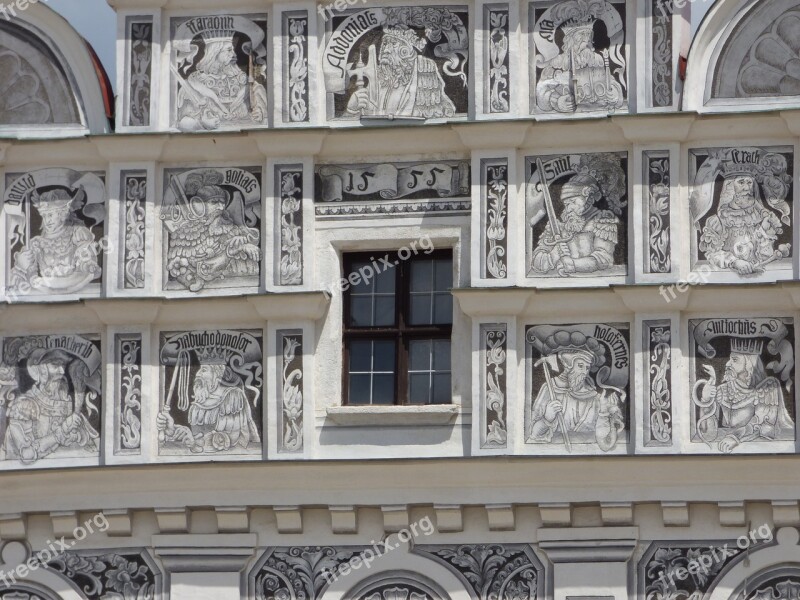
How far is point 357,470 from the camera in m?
17.7

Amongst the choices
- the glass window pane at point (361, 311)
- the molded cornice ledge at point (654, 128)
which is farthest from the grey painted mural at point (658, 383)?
the glass window pane at point (361, 311)

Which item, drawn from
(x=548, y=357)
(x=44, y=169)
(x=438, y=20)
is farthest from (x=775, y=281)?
(x=44, y=169)

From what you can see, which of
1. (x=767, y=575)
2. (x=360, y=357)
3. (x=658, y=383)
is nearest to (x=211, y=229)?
(x=360, y=357)

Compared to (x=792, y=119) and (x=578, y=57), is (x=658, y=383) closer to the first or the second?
(x=792, y=119)

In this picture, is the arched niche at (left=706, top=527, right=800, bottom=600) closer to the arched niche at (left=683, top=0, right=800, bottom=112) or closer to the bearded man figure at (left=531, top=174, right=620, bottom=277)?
the bearded man figure at (left=531, top=174, right=620, bottom=277)

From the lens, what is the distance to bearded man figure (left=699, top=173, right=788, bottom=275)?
58.3 ft

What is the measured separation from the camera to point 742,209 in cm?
1789

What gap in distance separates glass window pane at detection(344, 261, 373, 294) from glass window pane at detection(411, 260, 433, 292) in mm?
329

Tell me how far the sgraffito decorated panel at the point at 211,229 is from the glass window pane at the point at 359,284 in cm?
71

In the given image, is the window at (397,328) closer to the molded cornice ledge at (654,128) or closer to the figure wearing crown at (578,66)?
the figure wearing crown at (578,66)

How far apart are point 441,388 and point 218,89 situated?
288cm

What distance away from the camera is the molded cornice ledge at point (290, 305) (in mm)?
17984

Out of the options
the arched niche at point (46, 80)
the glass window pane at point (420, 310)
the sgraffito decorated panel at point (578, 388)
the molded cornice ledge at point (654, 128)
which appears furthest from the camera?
the arched niche at point (46, 80)

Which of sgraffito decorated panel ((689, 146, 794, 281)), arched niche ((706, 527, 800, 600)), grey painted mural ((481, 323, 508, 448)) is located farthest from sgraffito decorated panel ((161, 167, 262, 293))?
arched niche ((706, 527, 800, 600))
